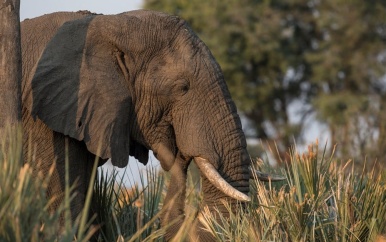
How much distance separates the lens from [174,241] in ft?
21.4

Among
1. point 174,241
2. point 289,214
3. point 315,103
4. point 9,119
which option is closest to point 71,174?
point 9,119

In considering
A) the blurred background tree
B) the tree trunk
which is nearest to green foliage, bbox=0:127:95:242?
the tree trunk

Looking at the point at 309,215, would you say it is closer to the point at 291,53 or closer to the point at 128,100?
the point at 128,100

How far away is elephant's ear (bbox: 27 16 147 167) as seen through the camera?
30.0 ft

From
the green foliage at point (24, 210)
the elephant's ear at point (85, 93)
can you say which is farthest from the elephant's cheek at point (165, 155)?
the green foliage at point (24, 210)

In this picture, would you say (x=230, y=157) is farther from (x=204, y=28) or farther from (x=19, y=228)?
(x=204, y=28)

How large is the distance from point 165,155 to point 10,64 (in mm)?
1432

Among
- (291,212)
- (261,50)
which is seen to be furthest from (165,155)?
(261,50)

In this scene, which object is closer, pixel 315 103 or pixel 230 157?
pixel 230 157

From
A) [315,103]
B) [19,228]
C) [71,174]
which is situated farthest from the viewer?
[315,103]

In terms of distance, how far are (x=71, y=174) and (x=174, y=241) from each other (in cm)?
271

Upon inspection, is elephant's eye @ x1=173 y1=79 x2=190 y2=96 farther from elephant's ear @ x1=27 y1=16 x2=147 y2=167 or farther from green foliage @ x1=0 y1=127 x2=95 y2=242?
green foliage @ x1=0 y1=127 x2=95 y2=242

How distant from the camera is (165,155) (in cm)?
925

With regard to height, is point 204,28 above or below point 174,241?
above
